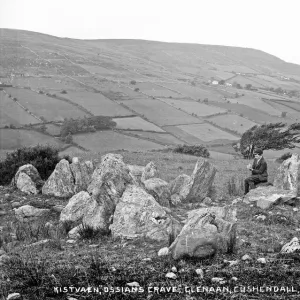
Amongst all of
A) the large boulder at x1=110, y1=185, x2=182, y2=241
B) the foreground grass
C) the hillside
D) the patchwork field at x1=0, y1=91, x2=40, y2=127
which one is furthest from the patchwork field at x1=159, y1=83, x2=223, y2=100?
the foreground grass

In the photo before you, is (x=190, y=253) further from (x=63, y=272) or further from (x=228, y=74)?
(x=228, y=74)

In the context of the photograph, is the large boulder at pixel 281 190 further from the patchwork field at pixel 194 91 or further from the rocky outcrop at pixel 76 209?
the patchwork field at pixel 194 91

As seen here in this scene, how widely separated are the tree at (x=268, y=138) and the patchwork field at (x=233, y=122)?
19.4m

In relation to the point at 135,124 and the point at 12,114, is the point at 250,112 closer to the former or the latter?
the point at 135,124

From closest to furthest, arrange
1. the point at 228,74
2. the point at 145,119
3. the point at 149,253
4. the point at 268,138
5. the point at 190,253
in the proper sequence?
1. the point at 190,253
2. the point at 149,253
3. the point at 268,138
4. the point at 145,119
5. the point at 228,74

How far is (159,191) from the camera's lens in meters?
15.8

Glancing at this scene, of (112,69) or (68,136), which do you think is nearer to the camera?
(68,136)

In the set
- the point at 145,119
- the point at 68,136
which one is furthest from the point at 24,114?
the point at 145,119

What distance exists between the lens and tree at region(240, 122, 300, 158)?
194 ft

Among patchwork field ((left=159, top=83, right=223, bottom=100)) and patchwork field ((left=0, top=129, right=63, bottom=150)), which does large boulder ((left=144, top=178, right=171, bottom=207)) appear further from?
patchwork field ((left=159, top=83, right=223, bottom=100))

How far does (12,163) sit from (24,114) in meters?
52.7

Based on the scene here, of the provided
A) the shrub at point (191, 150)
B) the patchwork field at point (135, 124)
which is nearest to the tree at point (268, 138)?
the shrub at point (191, 150)

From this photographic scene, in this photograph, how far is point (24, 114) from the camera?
239 feet

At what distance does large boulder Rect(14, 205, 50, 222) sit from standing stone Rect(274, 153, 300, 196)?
10.1m
